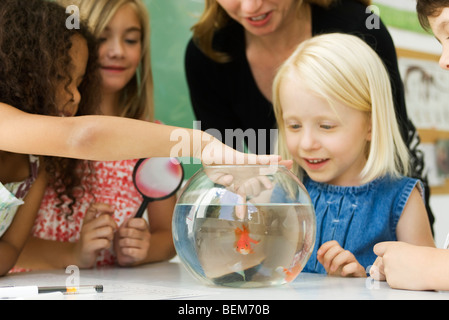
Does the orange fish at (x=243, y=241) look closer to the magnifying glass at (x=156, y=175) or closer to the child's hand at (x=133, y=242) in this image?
the magnifying glass at (x=156, y=175)

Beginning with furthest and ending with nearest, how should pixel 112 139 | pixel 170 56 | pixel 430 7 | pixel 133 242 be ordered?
pixel 170 56 → pixel 133 242 → pixel 430 7 → pixel 112 139

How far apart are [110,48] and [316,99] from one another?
0.66 metres

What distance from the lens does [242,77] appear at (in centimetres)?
163

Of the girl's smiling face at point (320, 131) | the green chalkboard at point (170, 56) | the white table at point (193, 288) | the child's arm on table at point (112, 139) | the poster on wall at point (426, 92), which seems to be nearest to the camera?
the white table at point (193, 288)

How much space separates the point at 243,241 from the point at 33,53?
686 millimetres

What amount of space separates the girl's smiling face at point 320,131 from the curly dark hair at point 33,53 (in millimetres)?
512

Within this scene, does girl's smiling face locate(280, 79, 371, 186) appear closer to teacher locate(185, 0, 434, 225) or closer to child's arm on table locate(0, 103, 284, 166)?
teacher locate(185, 0, 434, 225)

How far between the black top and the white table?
68cm

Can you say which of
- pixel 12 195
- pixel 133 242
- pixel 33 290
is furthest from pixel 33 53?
pixel 33 290

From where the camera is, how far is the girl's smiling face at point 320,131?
123cm

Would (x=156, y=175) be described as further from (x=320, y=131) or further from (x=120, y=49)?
(x=120, y=49)

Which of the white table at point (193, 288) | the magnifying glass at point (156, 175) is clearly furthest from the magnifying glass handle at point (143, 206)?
the white table at point (193, 288)

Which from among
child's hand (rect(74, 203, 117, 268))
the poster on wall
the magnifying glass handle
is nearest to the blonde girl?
the magnifying glass handle

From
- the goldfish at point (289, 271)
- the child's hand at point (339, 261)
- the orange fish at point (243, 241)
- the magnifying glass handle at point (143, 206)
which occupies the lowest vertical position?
the child's hand at point (339, 261)
